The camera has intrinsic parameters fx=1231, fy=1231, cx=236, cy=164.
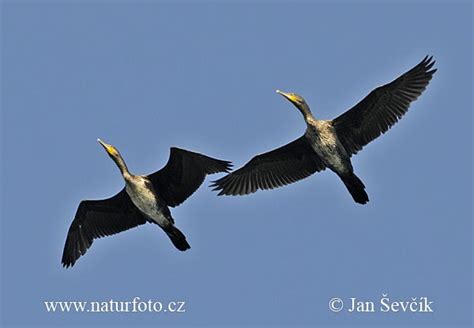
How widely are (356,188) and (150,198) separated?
4.03 m

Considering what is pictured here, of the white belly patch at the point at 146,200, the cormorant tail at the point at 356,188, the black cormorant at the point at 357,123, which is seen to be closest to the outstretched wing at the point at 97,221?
the white belly patch at the point at 146,200

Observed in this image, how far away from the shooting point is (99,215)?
2519 cm

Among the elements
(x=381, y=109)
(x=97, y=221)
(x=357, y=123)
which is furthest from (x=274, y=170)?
(x=97, y=221)

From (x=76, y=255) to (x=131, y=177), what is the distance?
2.47 meters

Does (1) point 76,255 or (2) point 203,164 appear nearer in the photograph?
(2) point 203,164

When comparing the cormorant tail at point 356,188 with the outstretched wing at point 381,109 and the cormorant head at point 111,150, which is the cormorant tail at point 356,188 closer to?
the outstretched wing at point 381,109

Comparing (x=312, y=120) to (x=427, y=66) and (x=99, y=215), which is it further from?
(x=99, y=215)

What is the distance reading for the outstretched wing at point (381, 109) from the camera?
24.2m

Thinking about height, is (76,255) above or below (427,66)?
below

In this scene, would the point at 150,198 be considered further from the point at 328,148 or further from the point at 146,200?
the point at 328,148

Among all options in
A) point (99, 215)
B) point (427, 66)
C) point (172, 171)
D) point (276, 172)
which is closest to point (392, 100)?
point (427, 66)

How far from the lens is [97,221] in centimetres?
2523

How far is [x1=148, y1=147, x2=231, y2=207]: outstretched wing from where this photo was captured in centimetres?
2373

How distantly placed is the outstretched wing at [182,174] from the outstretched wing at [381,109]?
2640 mm
